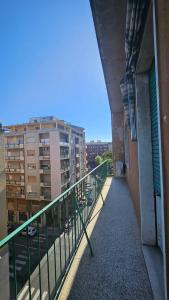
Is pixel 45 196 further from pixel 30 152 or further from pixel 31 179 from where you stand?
pixel 30 152

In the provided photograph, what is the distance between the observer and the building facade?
38.8 inches

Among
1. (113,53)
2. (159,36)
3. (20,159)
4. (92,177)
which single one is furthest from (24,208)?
(159,36)

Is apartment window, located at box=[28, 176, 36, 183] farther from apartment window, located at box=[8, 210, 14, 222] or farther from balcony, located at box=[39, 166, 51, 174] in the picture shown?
apartment window, located at box=[8, 210, 14, 222]

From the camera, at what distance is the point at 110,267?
180 centimetres

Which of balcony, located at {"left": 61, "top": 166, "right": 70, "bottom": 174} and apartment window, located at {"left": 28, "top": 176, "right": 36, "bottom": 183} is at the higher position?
balcony, located at {"left": 61, "top": 166, "right": 70, "bottom": 174}

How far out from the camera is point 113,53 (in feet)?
11.0

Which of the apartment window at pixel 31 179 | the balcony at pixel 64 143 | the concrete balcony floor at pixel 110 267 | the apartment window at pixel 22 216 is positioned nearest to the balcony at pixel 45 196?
the apartment window at pixel 31 179

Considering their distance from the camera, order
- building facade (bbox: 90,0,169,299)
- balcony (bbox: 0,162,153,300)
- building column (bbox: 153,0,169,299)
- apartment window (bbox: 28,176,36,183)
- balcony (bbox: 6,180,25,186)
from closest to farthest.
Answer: building column (bbox: 153,0,169,299) < building facade (bbox: 90,0,169,299) < balcony (bbox: 0,162,153,300) < apartment window (bbox: 28,176,36,183) < balcony (bbox: 6,180,25,186)

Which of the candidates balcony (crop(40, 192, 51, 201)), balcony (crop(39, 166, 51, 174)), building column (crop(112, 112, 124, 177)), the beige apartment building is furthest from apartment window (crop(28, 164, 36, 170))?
building column (crop(112, 112, 124, 177))

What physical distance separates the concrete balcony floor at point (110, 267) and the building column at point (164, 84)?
564 mm

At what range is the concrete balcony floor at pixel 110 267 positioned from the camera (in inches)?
57.9

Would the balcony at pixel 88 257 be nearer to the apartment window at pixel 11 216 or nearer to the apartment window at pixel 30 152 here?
the apartment window at pixel 30 152

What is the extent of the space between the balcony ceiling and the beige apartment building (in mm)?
16165

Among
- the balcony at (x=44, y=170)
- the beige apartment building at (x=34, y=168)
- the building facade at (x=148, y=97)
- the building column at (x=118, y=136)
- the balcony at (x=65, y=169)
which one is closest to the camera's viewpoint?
the building facade at (x=148, y=97)
